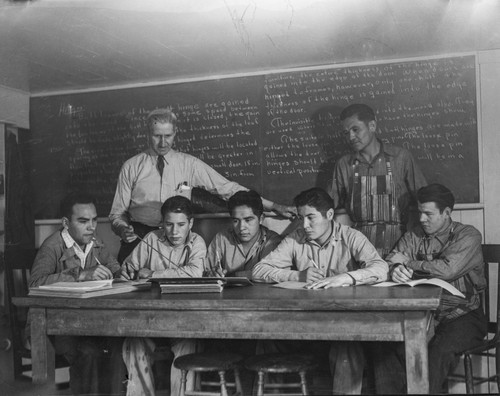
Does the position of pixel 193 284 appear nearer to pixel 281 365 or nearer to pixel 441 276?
pixel 281 365

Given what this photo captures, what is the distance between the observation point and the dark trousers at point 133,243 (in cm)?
362

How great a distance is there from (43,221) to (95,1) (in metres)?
1.46

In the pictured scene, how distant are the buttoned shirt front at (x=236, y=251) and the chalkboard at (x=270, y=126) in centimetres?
34

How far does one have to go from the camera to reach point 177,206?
130 inches

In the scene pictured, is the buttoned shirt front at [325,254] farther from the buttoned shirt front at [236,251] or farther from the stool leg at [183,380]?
the stool leg at [183,380]

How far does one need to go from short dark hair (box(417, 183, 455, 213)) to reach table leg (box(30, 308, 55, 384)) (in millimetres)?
2027

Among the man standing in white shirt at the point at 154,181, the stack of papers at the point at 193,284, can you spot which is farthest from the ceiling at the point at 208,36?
the stack of papers at the point at 193,284

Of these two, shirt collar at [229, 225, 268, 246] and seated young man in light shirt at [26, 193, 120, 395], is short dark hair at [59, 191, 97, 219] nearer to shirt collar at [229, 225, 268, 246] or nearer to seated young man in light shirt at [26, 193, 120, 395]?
seated young man in light shirt at [26, 193, 120, 395]

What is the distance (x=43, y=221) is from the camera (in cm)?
379

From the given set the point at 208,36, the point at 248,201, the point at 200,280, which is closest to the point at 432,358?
the point at 200,280

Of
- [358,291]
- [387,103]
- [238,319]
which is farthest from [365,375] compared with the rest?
[387,103]

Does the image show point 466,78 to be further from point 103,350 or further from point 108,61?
point 103,350

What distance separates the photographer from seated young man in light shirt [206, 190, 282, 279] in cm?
327

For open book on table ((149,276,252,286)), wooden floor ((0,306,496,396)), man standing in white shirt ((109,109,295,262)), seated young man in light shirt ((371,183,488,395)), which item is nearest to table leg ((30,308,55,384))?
wooden floor ((0,306,496,396))
